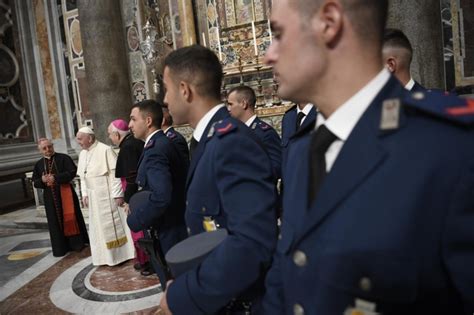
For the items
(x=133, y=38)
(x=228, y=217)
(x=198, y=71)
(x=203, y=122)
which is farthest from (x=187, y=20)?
(x=228, y=217)

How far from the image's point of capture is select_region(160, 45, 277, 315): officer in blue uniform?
1.22 metres

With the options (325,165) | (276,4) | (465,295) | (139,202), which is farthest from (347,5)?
(139,202)

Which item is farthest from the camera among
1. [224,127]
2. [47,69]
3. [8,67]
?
[47,69]

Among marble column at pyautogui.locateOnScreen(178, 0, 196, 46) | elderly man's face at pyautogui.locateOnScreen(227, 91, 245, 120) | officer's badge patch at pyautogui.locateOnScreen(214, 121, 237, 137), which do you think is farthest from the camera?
marble column at pyautogui.locateOnScreen(178, 0, 196, 46)

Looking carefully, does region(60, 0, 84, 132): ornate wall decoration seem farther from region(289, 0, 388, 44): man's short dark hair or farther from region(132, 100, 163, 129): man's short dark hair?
region(289, 0, 388, 44): man's short dark hair

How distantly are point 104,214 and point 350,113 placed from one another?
4.32m

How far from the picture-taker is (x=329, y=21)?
0.90 m

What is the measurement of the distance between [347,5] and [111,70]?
7.28 meters

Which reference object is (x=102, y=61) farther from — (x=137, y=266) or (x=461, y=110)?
(x=461, y=110)

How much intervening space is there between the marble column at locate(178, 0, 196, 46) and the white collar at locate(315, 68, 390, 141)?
22.9 feet

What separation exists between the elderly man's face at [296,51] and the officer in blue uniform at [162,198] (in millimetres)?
1405

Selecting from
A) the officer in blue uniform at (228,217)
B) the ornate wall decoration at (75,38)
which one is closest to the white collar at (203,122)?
the officer in blue uniform at (228,217)

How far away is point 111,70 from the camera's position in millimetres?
7457

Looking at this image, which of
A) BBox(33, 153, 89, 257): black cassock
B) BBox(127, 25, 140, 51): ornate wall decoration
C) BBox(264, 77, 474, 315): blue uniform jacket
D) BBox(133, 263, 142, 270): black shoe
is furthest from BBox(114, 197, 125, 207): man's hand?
BBox(127, 25, 140, 51): ornate wall decoration
